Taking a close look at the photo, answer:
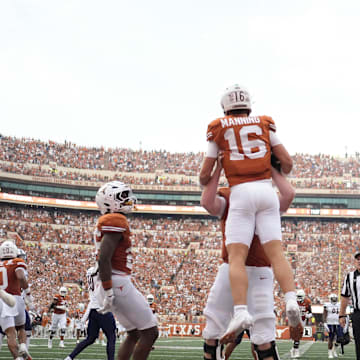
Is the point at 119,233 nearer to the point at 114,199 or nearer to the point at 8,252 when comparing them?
the point at 114,199

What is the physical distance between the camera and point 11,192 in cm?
5019

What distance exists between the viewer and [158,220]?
53688 mm

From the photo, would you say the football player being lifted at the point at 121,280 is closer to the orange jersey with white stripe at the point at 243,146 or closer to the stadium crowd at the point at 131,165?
the orange jersey with white stripe at the point at 243,146

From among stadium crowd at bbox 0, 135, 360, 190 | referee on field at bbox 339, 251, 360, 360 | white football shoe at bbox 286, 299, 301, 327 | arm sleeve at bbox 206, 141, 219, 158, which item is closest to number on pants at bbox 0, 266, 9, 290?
referee on field at bbox 339, 251, 360, 360

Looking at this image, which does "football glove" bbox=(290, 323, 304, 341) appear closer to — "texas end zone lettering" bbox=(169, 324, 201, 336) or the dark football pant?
the dark football pant

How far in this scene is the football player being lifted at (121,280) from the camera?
6559mm

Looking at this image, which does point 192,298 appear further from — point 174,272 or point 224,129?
point 224,129

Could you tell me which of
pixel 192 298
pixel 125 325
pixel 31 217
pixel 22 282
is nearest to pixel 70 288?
pixel 192 298

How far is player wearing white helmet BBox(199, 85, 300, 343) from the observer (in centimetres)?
538

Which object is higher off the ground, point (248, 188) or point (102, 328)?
point (248, 188)

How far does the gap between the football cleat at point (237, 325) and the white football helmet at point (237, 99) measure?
5.75 ft

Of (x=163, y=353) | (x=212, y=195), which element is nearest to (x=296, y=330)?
(x=212, y=195)

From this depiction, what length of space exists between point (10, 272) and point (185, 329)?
25.3m

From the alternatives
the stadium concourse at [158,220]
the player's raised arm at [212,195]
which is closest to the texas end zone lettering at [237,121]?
the player's raised arm at [212,195]
